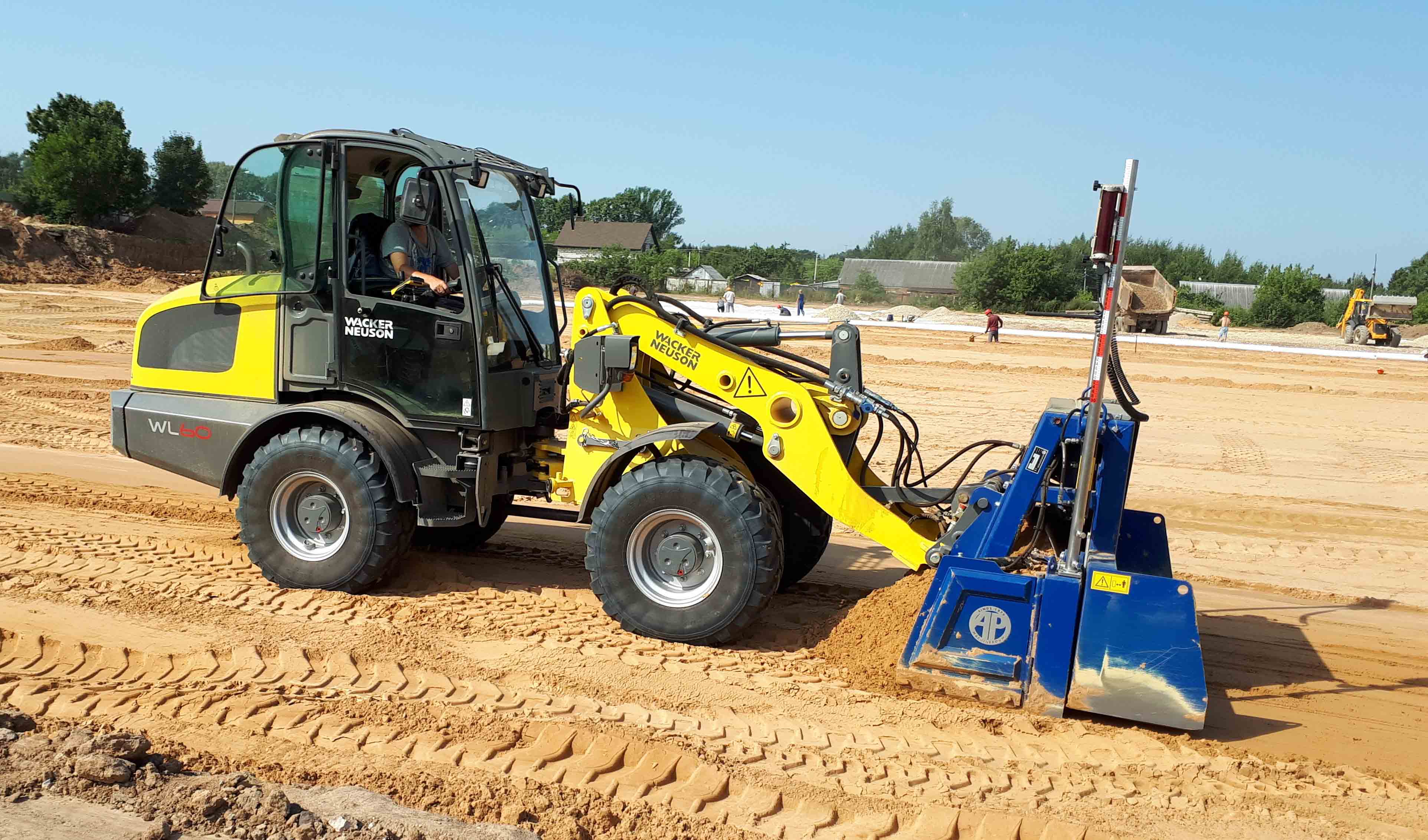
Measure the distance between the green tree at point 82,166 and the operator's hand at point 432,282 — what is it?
40.6 m

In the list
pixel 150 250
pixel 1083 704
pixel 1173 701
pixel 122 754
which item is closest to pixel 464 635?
pixel 122 754

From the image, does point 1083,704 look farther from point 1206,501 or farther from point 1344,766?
point 1206,501

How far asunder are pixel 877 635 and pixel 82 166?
43.0m

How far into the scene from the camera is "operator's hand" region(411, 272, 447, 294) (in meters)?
5.62

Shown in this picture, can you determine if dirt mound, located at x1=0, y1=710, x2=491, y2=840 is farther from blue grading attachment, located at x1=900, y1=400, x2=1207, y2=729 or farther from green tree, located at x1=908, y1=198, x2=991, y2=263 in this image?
green tree, located at x1=908, y1=198, x2=991, y2=263

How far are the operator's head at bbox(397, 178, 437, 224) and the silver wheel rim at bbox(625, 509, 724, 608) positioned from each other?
6.69 feet

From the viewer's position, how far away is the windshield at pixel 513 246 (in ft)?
19.1

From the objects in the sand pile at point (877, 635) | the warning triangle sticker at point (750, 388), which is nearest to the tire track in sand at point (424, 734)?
the sand pile at point (877, 635)

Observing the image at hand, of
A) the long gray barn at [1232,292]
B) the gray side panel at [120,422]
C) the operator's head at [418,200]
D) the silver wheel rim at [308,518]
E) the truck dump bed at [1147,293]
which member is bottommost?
the silver wheel rim at [308,518]

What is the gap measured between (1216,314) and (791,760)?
53.7 metres

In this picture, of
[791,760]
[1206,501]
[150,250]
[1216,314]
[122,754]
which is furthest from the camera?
[1216,314]

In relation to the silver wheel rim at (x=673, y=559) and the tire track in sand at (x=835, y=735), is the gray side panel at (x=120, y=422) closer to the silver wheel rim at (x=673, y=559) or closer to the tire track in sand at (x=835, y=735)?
the tire track in sand at (x=835, y=735)

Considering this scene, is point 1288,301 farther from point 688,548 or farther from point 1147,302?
point 688,548

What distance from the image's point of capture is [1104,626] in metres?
4.43
